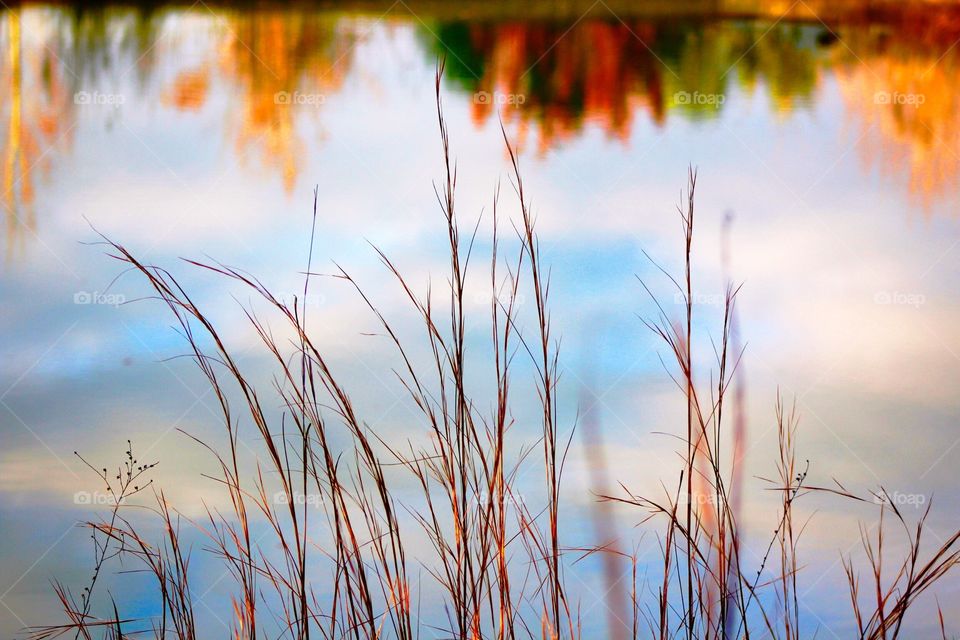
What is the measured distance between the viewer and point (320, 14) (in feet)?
9.68

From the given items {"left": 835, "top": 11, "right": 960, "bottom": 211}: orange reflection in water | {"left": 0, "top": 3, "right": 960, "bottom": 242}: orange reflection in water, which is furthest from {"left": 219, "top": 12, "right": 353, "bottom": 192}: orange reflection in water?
{"left": 835, "top": 11, "right": 960, "bottom": 211}: orange reflection in water

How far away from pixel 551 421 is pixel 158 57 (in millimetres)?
2214

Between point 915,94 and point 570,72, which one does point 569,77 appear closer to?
point 570,72

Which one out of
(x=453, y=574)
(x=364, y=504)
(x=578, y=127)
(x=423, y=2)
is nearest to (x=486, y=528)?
(x=453, y=574)

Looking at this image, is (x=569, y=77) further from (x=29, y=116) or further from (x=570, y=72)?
(x=29, y=116)

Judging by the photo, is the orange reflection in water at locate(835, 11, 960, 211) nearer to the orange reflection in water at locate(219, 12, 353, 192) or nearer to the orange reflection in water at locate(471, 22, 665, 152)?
the orange reflection in water at locate(471, 22, 665, 152)

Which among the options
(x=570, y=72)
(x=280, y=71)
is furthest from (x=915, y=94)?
(x=280, y=71)

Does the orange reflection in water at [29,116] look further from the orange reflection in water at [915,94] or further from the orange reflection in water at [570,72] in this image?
the orange reflection in water at [915,94]

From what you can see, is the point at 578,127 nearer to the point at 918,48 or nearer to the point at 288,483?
the point at 918,48

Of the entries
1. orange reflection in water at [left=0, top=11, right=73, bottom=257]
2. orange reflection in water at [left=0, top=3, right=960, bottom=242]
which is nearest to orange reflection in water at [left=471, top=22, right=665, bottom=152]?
orange reflection in water at [left=0, top=3, right=960, bottom=242]

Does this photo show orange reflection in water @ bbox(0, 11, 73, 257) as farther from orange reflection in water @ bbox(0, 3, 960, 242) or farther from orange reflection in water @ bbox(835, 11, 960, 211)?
orange reflection in water @ bbox(835, 11, 960, 211)

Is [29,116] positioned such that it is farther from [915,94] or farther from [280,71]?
[915,94]

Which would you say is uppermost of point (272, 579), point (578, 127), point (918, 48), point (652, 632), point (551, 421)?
point (918, 48)

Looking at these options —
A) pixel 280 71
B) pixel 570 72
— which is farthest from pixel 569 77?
pixel 280 71
